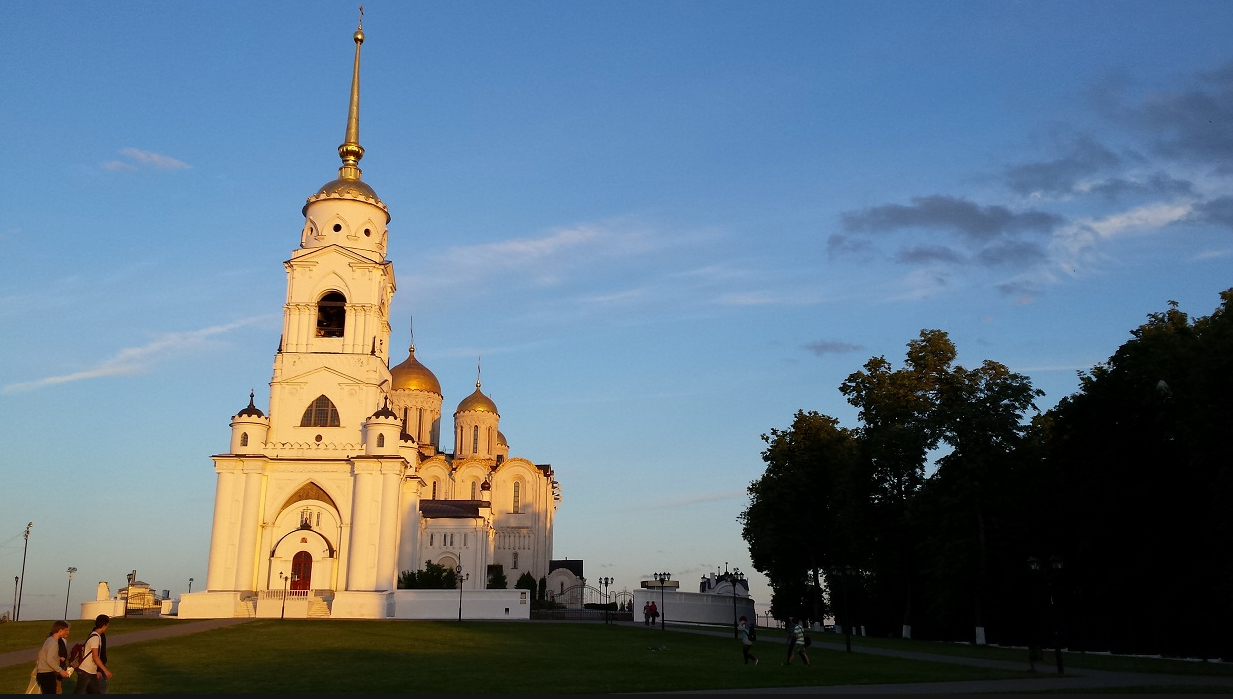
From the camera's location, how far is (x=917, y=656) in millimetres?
30938

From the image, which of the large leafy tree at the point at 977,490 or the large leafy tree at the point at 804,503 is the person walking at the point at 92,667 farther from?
the large leafy tree at the point at 804,503

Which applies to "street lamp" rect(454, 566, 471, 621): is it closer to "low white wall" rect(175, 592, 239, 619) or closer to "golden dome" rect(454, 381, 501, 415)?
"low white wall" rect(175, 592, 239, 619)

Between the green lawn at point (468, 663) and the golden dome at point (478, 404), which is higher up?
the golden dome at point (478, 404)

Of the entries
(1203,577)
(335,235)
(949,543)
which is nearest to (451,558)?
(335,235)

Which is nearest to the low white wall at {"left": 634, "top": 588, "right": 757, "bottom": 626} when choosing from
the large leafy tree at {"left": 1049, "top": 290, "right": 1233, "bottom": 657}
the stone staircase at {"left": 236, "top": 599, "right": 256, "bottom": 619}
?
the stone staircase at {"left": 236, "top": 599, "right": 256, "bottom": 619}

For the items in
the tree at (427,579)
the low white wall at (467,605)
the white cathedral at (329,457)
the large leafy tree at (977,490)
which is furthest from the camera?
the tree at (427,579)

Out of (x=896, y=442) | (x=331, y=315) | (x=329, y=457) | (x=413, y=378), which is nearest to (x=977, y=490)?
(x=896, y=442)

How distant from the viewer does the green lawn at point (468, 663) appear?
2047cm

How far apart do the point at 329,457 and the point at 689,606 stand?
21.7m

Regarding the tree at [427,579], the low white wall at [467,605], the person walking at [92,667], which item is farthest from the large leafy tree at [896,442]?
the person walking at [92,667]

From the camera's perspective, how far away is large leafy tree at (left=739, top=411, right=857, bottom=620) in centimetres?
5312

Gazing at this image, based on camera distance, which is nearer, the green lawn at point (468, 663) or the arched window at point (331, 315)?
the green lawn at point (468, 663)

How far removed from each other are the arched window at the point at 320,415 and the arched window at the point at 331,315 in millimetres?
4369

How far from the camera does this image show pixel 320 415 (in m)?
59.3
